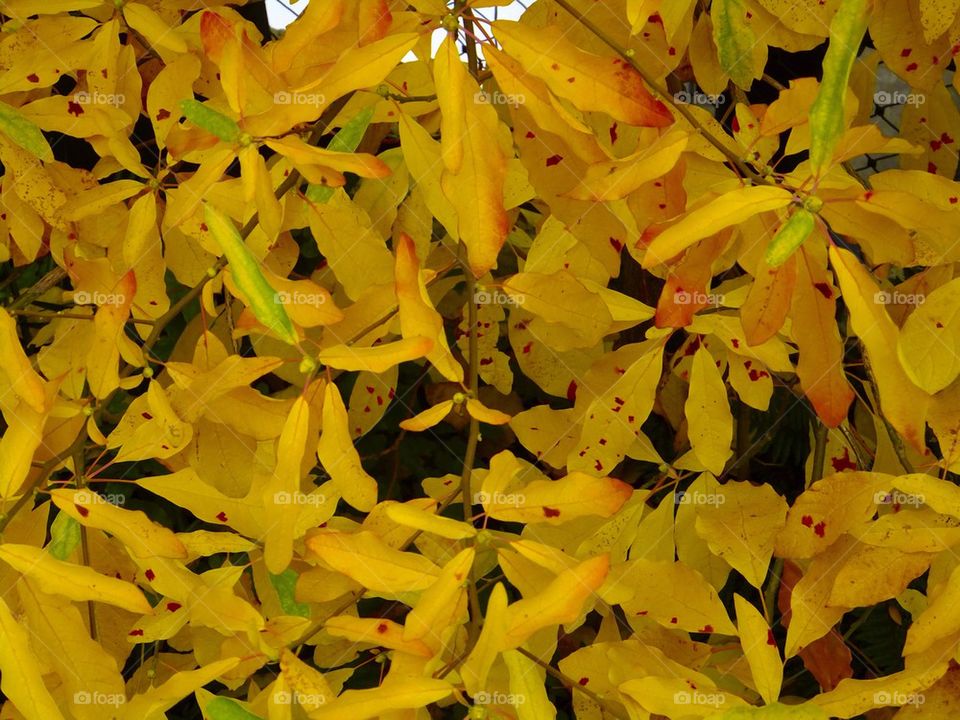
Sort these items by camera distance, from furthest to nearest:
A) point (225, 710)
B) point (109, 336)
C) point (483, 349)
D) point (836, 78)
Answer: point (483, 349) < point (109, 336) < point (225, 710) < point (836, 78)

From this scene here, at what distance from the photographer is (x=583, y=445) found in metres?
0.84

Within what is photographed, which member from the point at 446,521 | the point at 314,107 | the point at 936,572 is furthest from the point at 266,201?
the point at 936,572

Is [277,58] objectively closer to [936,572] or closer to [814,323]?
[814,323]

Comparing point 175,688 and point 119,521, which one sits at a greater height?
point 119,521

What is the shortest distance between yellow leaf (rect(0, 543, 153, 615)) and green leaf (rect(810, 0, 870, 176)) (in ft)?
1.74

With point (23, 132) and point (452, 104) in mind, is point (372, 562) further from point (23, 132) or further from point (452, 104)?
point (23, 132)

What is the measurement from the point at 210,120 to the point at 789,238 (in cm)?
35

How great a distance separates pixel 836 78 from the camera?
1.82ft

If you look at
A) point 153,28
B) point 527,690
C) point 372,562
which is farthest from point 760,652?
point 153,28

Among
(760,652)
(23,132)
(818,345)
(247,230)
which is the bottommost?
(760,652)

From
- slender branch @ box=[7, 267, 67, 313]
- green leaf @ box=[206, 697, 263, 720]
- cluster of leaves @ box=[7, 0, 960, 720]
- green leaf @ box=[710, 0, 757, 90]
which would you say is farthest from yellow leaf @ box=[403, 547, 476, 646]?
slender branch @ box=[7, 267, 67, 313]

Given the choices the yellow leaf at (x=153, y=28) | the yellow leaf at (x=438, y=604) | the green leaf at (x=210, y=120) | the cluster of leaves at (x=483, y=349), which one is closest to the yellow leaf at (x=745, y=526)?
the cluster of leaves at (x=483, y=349)

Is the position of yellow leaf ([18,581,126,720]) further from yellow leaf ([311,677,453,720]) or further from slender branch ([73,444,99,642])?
yellow leaf ([311,677,453,720])

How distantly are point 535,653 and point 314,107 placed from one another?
45 cm
